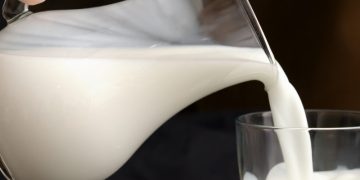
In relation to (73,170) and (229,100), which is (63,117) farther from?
(229,100)

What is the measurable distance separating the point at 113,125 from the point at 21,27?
3.7 inches

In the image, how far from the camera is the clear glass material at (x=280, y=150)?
0.43 m

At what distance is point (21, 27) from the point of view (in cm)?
43

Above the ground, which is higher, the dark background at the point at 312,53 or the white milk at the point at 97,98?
the white milk at the point at 97,98

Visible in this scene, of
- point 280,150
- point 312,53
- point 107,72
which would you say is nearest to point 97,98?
point 107,72

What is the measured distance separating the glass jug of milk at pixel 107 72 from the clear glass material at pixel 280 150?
0.01m

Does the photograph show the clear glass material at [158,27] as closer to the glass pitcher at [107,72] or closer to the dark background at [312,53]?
the glass pitcher at [107,72]

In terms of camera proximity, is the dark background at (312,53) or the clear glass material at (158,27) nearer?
the clear glass material at (158,27)

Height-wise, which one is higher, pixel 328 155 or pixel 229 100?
pixel 328 155

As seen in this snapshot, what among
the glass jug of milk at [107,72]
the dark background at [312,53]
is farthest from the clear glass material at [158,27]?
the dark background at [312,53]

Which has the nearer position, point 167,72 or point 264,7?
point 167,72

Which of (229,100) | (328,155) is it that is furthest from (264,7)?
(328,155)

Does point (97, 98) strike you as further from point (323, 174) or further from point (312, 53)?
point (312, 53)

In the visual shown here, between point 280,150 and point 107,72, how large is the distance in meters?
0.14
